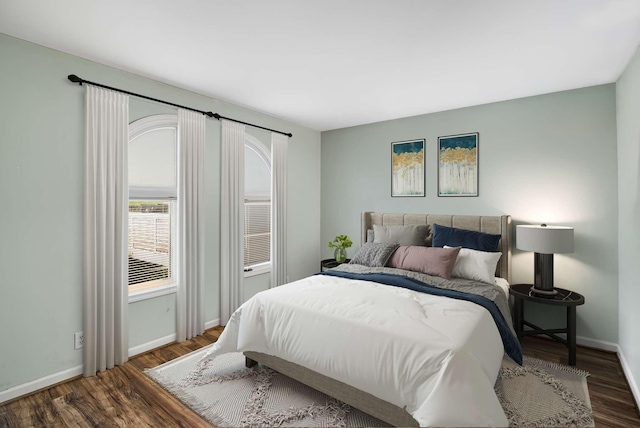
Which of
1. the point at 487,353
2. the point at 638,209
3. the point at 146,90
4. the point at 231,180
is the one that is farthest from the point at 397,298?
the point at 146,90

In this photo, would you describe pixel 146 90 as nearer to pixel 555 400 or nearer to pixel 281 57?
pixel 281 57

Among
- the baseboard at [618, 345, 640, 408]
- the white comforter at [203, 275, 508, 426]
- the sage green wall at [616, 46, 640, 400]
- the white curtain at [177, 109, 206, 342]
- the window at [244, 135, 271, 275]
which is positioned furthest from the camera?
the window at [244, 135, 271, 275]

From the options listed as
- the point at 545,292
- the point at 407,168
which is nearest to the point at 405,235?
the point at 407,168

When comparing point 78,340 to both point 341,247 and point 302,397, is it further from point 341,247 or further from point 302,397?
point 341,247

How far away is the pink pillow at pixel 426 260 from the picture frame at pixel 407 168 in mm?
1057

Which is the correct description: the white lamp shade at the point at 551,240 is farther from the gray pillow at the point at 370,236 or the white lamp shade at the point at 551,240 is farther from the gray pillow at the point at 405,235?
the gray pillow at the point at 370,236

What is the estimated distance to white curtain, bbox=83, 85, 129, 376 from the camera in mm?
2584

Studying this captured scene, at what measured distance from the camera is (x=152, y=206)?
3154 mm

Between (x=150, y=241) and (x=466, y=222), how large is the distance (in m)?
3.45

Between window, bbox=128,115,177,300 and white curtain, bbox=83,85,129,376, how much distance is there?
20 centimetres

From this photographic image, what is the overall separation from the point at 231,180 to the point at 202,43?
160 cm

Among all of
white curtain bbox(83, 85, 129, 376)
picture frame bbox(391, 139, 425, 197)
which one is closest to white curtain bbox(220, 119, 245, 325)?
white curtain bbox(83, 85, 129, 376)

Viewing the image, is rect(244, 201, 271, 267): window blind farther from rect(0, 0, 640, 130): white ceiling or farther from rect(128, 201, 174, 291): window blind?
rect(0, 0, 640, 130): white ceiling

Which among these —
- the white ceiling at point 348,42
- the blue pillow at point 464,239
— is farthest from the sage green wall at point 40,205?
the blue pillow at point 464,239
